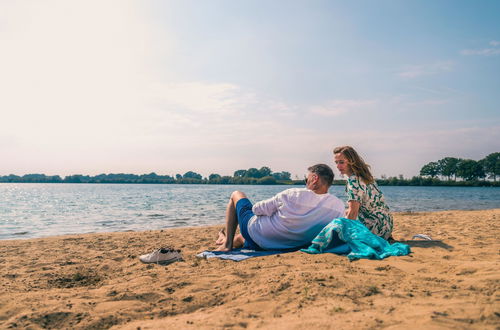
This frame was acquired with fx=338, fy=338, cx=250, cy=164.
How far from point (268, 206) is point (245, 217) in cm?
61

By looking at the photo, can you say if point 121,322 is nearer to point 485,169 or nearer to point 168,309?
point 168,309

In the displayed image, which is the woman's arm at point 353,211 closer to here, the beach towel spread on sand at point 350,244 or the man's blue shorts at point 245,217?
the beach towel spread on sand at point 350,244

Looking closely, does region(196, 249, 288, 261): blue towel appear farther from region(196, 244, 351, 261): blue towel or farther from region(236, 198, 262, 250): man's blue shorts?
region(236, 198, 262, 250): man's blue shorts

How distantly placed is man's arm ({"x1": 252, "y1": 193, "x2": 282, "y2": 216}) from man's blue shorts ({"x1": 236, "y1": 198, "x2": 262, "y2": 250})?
363 millimetres

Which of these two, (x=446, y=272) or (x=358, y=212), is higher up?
(x=358, y=212)

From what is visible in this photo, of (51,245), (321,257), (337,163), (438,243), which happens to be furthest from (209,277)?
(51,245)

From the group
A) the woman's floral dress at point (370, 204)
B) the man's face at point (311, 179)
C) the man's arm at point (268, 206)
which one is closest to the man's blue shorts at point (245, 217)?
the man's arm at point (268, 206)

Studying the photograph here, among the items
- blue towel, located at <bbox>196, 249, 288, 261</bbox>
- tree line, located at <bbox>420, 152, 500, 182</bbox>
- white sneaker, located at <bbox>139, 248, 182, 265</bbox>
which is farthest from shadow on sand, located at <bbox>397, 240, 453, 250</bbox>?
tree line, located at <bbox>420, 152, 500, 182</bbox>

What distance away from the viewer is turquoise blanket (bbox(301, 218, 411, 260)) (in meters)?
4.76

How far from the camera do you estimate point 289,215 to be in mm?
5117

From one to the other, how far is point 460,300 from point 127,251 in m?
5.73

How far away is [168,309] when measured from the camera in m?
3.18

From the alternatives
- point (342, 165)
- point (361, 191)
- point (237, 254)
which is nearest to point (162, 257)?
point (237, 254)

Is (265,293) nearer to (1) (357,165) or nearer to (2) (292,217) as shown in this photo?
(2) (292,217)
